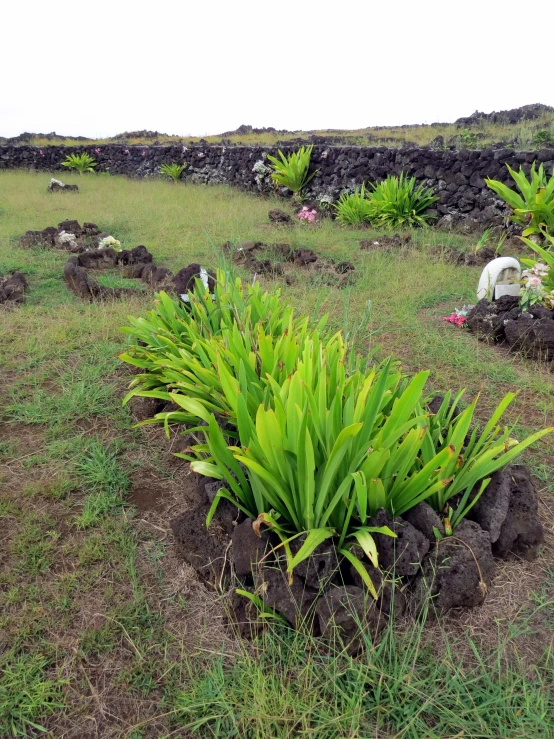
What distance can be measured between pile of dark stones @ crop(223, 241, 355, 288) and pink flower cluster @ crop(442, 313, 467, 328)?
51.2 inches

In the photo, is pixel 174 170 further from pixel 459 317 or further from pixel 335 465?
pixel 335 465

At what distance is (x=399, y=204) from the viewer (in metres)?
8.19

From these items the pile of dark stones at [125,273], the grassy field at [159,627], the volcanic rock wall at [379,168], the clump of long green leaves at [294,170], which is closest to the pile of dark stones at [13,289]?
the pile of dark stones at [125,273]

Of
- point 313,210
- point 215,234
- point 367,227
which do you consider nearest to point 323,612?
point 215,234

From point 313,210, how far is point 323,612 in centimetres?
867

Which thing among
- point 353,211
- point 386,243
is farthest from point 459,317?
point 353,211

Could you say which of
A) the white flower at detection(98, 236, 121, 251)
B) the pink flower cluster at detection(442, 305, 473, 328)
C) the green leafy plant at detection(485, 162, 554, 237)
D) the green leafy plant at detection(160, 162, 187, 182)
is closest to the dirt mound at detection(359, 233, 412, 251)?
the green leafy plant at detection(485, 162, 554, 237)

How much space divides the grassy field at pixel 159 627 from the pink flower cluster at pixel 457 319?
77 cm

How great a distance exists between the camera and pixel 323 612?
1620 mm

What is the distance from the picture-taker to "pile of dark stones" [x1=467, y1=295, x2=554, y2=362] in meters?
3.77

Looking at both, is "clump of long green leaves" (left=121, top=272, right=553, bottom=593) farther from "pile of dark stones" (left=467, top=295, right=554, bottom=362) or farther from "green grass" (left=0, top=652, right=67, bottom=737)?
"pile of dark stones" (left=467, top=295, right=554, bottom=362)

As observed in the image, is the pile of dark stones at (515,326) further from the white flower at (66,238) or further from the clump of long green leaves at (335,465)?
the white flower at (66,238)

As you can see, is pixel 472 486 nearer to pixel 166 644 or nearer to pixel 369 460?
pixel 369 460

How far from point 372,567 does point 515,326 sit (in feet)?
9.49
